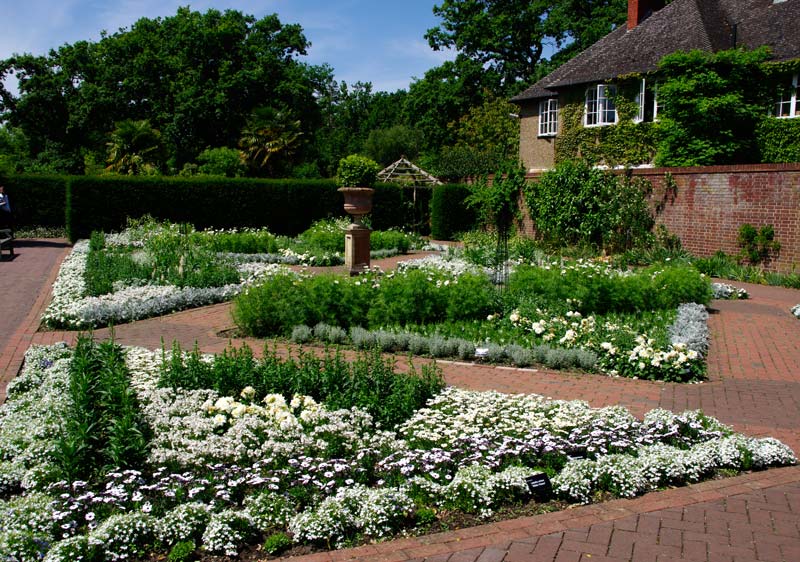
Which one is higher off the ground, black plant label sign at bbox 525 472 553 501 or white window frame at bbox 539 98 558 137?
white window frame at bbox 539 98 558 137

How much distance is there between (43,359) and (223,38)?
39564 mm

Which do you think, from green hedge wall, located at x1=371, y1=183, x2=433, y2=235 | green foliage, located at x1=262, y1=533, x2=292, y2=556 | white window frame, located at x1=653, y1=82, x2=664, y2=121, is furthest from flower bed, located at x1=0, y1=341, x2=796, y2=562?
green hedge wall, located at x1=371, y1=183, x2=433, y2=235

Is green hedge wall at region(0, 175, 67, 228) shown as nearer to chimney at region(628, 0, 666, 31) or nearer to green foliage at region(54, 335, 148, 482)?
green foliage at region(54, 335, 148, 482)

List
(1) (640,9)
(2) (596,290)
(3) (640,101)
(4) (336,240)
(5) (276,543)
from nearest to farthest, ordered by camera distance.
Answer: (5) (276,543) → (2) (596,290) → (4) (336,240) → (3) (640,101) → (1) (640,9)

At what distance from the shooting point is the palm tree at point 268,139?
36.8 m

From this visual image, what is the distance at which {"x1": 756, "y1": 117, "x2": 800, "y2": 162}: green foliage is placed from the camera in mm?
20672

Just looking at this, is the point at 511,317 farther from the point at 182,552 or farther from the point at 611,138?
the point at 611,138

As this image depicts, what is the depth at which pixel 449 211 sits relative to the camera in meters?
26.6

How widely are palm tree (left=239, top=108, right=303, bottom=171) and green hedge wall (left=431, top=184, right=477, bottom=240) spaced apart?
12826mm

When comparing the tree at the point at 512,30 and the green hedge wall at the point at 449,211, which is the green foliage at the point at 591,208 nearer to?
the green hedge wall at the point at 449,211

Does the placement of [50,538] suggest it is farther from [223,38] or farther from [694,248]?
[223,38]

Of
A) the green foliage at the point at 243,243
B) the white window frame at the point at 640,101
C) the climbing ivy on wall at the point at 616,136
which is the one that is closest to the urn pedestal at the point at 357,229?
the green foliage at the point at 243,243

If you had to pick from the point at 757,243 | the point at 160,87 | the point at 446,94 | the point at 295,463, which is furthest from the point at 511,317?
the point at 160,87

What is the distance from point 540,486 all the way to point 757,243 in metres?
14.7
